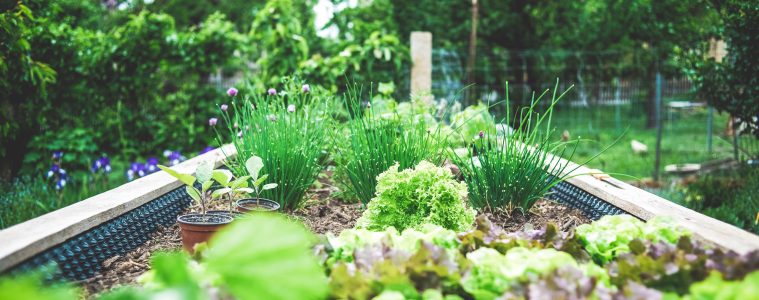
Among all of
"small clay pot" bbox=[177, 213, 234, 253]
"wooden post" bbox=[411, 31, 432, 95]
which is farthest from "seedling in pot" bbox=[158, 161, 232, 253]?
"wooden post" bbox=[411, 31, 432, 95]

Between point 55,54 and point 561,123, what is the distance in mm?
6687

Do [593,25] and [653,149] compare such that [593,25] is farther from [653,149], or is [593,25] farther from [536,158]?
[536,158]

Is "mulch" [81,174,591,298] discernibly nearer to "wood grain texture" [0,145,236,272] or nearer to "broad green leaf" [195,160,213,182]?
"wood grain texture" [0,145,236,272]

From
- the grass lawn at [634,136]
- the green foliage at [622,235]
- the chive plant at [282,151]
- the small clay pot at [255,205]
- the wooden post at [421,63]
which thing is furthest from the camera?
the grass lawn at [634,136]

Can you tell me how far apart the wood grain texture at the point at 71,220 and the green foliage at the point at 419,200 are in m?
0.95

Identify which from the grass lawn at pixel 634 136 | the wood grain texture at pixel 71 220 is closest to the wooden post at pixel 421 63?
the grass lawn at pixel 634 136

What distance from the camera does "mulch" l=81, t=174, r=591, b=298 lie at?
207 cm

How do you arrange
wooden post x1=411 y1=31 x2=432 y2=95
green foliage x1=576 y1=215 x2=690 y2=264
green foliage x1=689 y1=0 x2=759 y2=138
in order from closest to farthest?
green foliage x1=576 y1=215 x2=690 y2=264
green foliage x1=689 y1=0 x2=759 y2=138
wooden post x1=411 y1=31 x2=432 y2=95

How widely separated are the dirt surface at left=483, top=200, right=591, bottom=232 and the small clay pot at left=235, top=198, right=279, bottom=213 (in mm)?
968

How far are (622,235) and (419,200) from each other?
802 mm

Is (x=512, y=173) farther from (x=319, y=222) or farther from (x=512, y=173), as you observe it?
(x=319, y=222)

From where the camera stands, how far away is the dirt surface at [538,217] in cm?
265

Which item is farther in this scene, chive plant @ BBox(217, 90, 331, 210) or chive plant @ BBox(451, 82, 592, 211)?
chive plant @ BBox(217, 90, 331, 210)

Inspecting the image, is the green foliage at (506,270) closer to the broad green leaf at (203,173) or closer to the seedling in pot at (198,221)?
the seedling in pot at (198,221)
